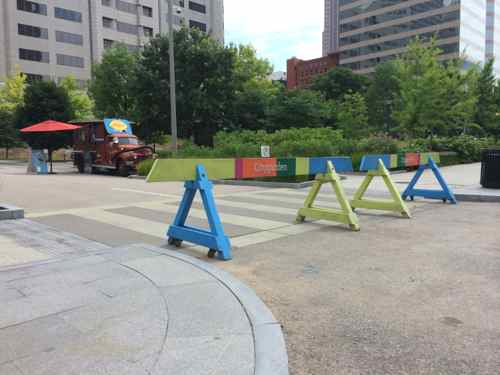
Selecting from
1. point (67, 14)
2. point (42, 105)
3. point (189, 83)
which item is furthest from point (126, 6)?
point (189, 83)

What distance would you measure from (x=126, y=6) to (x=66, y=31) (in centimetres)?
1230

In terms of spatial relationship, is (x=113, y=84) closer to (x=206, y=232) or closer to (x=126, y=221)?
(x=126, y=221)

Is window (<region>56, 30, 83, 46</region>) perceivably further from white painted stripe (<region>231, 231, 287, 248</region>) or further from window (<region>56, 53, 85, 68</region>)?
white painted stripe (<region>231, 231, 287, 248</region>)

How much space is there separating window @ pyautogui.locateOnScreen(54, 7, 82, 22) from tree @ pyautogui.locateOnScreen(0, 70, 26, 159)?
76.4 feet

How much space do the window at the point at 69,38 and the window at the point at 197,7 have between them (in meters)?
25.4

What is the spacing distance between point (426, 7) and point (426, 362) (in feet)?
355

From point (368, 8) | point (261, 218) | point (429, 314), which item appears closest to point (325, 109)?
point (261, 218)

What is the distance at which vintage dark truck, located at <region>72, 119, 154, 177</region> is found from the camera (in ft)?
68.6

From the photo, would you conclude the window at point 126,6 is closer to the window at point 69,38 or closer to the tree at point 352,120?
the window at point 69,38

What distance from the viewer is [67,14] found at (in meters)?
67.9

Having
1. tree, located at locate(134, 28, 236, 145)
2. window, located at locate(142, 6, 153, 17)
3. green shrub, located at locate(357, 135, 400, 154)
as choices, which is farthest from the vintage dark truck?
window, located at locate(142, 6, 153, 17)

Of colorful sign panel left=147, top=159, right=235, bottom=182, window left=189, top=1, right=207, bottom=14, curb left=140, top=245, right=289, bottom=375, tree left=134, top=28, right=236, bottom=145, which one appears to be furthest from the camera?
window left=189, top=1, right=207, bottom=14

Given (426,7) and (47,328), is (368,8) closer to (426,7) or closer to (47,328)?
(426,7)

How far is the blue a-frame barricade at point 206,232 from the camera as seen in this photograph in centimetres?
542
